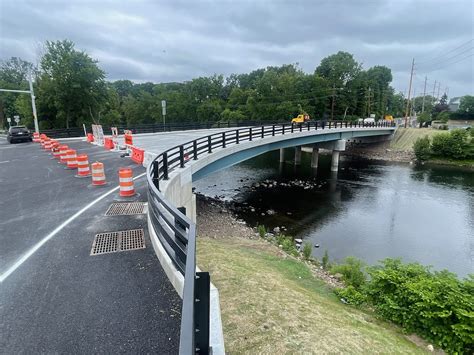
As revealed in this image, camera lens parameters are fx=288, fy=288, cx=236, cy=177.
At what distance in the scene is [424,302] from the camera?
277 inches

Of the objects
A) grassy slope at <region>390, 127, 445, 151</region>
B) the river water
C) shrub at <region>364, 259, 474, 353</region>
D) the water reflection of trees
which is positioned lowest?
the river water

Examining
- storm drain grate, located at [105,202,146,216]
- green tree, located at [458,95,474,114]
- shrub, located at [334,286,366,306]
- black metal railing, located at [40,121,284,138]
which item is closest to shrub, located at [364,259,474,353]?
shrub, located at [334,286,366,306]

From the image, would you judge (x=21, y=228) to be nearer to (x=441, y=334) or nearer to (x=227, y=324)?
(x=227, y=324)

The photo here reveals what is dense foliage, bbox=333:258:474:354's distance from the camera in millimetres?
6539

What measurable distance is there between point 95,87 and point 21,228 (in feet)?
121

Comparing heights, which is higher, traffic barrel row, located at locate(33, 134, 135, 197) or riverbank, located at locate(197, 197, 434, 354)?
traffic barrel row, located at locate(33, 134, 135, 197)

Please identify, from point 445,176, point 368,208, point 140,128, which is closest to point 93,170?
point 368,208

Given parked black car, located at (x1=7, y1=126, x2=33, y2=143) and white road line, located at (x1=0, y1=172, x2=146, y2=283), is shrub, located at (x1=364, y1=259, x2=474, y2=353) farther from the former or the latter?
parked black car, located at (x1=7, y1=126, x2=33, y2=143)

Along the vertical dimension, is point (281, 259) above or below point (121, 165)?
below

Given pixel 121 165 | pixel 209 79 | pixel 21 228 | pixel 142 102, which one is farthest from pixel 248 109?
pixel 21 228

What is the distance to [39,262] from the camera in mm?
5465

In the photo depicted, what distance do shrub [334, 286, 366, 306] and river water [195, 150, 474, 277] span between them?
551cm

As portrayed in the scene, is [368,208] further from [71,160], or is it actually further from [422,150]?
[422,150]

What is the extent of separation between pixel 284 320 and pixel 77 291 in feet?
12.3
